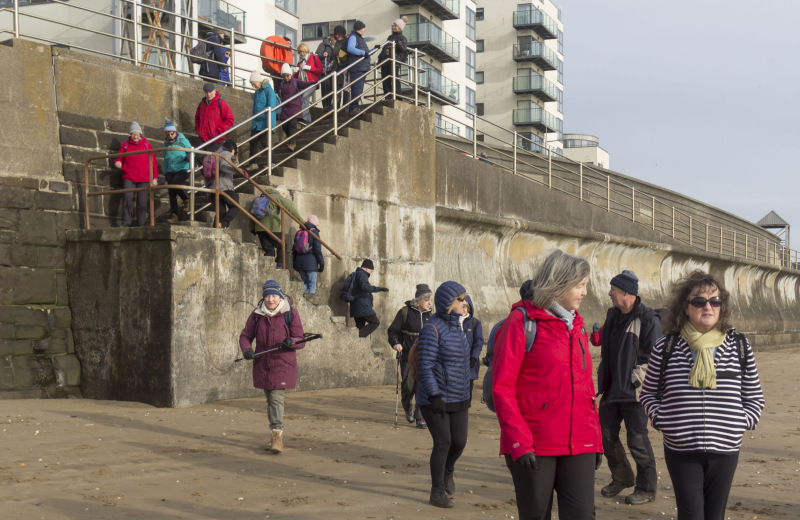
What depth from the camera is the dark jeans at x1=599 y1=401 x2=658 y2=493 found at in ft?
21.3

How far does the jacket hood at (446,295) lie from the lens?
6.59 meters

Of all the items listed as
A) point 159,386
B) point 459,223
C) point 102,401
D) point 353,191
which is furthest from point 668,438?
point 459,223

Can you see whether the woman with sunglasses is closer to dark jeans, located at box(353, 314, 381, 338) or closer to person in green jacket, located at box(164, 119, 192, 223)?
person in green jacket, located at box(164, 119, 192, 223)

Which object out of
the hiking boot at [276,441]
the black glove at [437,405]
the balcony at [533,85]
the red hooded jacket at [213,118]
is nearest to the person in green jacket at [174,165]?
the red hooded jacket at [213,118]

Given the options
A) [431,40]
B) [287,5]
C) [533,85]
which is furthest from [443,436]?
[533,85]

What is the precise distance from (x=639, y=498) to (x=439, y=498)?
1.41m

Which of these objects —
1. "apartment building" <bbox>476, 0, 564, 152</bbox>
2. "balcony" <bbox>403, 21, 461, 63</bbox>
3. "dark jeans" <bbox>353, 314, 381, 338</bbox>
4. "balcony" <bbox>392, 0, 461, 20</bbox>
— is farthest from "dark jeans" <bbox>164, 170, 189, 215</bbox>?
"apartment building" <bbox>476, 0, 564, 152</bbox>

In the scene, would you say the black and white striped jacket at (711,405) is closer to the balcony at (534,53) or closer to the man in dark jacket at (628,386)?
the man in dark jacket at (628,386)

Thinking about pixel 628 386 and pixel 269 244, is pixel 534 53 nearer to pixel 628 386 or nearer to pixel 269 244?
pixel 269 244

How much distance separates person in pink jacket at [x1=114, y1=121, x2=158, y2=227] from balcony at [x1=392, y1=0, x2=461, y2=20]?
44.7 m

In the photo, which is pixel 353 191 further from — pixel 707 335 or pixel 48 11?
pixel 48 11

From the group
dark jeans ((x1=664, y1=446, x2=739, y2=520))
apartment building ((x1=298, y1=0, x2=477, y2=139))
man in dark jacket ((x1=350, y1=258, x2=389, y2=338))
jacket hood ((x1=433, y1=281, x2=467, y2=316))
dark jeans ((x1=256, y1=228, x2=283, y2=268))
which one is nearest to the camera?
dark jeans ((x1=664, y1=446, x2=739, y2=520))

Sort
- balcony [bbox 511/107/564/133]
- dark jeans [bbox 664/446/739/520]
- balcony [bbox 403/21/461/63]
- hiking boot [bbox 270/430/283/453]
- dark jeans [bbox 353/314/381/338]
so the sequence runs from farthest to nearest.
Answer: balcony [bbox 511/107/564/133], balcony [bbox 403/21/461/63], dark jeans [bbox 353/314/381/338], hiking boot [bbox 270/430/283/453], dark jeans [bbox 664/446/739/520]

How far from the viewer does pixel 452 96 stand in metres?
58.5
